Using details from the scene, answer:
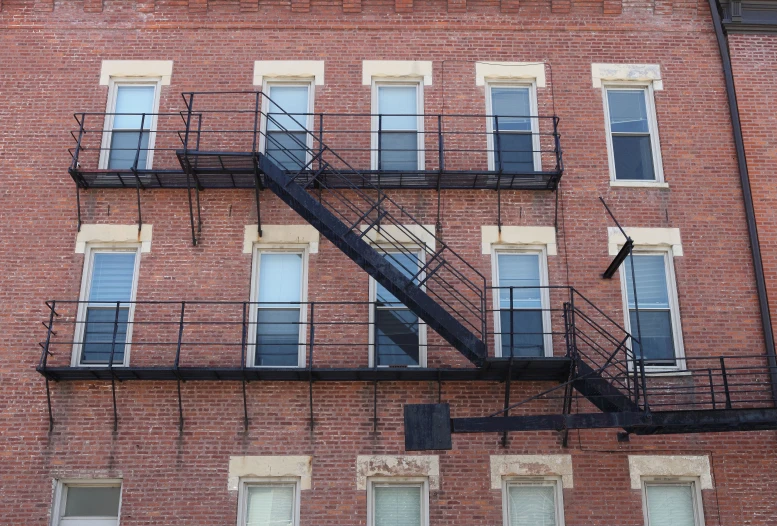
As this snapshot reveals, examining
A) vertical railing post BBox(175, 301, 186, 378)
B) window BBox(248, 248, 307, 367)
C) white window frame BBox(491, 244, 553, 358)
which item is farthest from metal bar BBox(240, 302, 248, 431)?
white window frame BBox(491, 244, 553, 358)

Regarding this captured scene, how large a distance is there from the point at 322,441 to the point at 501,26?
308 inches

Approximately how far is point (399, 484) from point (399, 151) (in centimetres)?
540

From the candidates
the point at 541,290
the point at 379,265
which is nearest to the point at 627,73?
the point at 541,290

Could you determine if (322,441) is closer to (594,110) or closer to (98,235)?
(98,235)

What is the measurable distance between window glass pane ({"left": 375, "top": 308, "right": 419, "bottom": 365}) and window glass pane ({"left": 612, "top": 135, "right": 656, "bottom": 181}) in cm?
426

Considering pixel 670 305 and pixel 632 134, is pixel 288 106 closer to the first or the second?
pixel 632 134

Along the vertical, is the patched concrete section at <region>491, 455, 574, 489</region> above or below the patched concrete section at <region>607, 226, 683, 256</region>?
below

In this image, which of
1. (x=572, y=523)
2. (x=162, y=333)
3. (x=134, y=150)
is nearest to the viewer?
(x=572, y=523)

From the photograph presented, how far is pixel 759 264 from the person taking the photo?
48.8ft

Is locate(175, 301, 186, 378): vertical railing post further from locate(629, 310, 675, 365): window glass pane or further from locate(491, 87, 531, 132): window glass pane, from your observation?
locate(629, 310, 675, 365): window glass pane

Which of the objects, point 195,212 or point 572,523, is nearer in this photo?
point 572,523

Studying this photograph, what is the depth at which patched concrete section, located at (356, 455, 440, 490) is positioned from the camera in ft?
44.7

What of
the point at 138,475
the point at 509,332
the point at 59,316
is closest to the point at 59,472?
the point at 138,475

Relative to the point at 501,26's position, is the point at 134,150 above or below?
below
